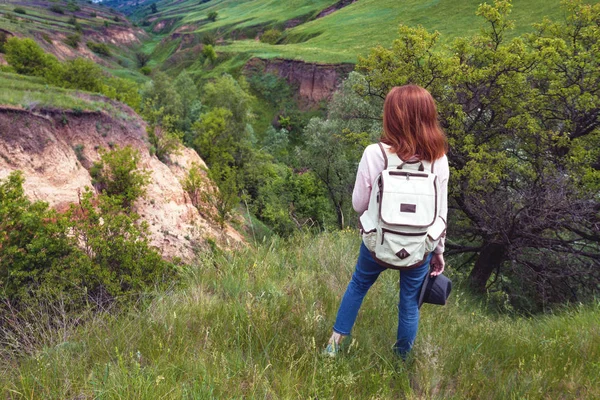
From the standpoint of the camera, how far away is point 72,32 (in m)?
71.4

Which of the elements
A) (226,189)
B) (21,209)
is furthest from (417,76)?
(21,209)

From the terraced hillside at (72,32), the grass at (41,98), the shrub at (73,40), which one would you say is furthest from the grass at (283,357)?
the shrub at (73,40)

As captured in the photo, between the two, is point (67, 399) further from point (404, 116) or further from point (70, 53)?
point (70, 53)

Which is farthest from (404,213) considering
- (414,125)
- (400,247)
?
(414,125)

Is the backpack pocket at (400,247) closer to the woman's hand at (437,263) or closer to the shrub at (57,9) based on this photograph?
the woman's hand at (437,263)

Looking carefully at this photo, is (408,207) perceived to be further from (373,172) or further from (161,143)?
(161,143)

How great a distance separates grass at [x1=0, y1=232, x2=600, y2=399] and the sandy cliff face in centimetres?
384

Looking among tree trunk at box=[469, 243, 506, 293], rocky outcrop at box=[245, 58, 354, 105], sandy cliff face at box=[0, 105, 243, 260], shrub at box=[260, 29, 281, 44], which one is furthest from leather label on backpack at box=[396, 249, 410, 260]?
shrub at box=[260, 29, 281, 44]

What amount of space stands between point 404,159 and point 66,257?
16.1 feet

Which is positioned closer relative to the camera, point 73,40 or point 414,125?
point 414,125

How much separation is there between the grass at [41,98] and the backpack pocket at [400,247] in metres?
10.6

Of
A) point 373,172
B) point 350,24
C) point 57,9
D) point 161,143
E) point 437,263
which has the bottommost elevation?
point 161,143

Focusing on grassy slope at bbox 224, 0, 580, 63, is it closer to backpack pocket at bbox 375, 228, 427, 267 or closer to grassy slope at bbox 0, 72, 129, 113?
grassy slope at bbox 0, 72, 129, 113

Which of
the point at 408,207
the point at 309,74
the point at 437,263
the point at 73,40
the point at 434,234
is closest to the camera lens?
the point at 408,207
